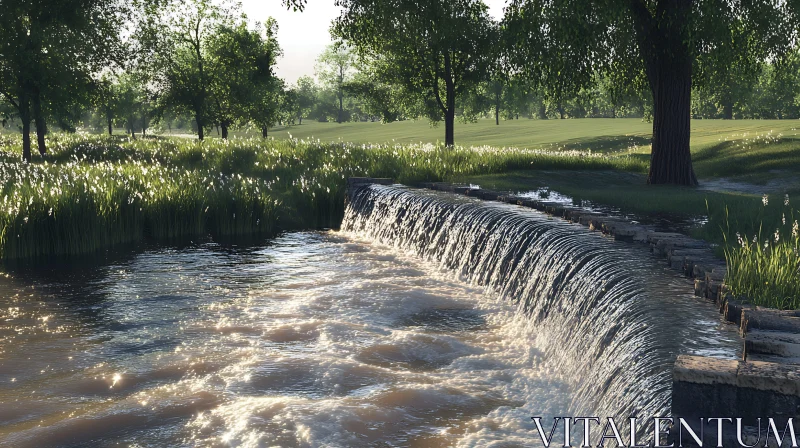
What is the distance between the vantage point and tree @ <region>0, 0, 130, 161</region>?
1085 inches

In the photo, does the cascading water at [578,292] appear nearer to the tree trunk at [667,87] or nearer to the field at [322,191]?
the field at [322,191]

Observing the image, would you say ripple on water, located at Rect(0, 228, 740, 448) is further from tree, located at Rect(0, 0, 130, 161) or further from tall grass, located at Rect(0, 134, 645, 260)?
tree, located at Rect(0, 0, 130, 161)

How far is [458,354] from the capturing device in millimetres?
7949

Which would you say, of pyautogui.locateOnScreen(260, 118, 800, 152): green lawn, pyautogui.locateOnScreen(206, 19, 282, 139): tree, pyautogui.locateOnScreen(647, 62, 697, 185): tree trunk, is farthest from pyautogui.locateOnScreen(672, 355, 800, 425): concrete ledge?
pyautogui.locateOnScreen(206, 19, 282, 139): tree

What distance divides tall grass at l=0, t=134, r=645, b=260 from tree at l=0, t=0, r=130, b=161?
6229mm

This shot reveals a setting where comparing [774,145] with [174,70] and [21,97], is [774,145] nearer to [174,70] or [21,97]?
[21,97]

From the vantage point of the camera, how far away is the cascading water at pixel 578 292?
545 centimetres

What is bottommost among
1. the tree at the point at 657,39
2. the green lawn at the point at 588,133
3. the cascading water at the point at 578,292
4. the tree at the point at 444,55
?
the cascading water at the point at 578,292

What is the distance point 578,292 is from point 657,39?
10.3 m

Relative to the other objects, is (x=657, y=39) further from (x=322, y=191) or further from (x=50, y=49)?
(x=50, y=49)

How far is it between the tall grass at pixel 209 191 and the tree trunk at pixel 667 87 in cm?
453

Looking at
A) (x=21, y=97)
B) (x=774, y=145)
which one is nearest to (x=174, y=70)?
(x=21, y=97)

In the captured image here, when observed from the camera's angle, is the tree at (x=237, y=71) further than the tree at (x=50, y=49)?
Yes

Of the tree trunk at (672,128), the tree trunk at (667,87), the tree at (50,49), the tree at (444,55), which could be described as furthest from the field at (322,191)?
the tree at (444,55)
